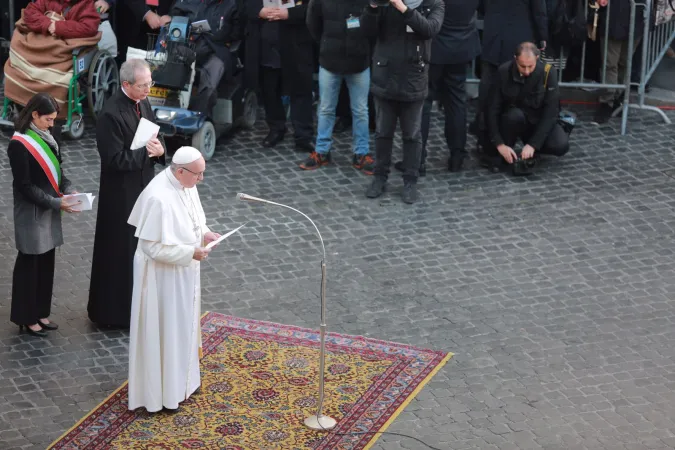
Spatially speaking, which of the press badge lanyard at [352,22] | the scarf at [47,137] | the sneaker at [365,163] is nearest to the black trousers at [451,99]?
the sneaker at [365,163]

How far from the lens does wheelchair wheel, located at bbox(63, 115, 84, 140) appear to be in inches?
535

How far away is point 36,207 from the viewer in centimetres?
966

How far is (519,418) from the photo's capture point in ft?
28.7

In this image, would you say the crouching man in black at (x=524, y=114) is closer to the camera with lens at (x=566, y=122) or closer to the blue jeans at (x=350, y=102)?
the camera with lens at (x=566, y=122)

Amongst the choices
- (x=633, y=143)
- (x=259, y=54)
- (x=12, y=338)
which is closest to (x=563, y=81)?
(x=633, y=143)

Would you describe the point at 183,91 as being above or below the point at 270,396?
above

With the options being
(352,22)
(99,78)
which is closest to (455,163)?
(352,22)

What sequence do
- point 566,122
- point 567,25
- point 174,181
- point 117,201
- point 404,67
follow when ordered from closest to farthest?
point 174,181 < point 117,201 < point 404,67 < point 566,122 < point 567,25

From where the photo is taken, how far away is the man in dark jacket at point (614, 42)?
46.4ft

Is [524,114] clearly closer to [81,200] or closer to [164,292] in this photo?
[81,200]

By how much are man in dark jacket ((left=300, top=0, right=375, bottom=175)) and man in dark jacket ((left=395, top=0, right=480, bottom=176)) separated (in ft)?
1.73

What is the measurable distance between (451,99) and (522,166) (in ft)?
3.11

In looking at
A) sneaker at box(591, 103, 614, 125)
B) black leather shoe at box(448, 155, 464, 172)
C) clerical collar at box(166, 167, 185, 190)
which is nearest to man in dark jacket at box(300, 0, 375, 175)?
black leather shoe at box(448, 155, 464, 172)

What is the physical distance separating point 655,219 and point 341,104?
372cm
